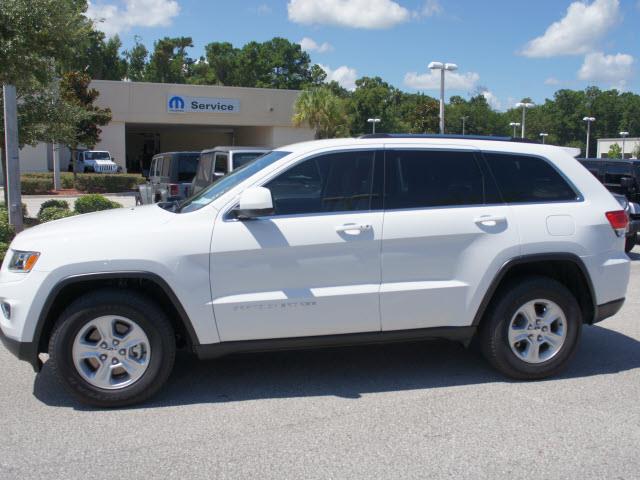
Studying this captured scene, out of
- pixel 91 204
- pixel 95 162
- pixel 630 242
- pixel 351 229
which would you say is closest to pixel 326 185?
pixel 351 229

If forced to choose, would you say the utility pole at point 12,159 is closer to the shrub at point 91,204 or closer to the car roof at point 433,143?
the shrub at point 91,204

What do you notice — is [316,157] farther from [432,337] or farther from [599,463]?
[599,463]

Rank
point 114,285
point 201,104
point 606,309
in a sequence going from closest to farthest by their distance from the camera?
point 114,285 → point 606,309 → point 201,104

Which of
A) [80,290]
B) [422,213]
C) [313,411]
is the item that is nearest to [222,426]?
[313,411]

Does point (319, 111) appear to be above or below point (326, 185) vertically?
above

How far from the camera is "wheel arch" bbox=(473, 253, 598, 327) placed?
501 cm

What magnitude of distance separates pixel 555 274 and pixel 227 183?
2771mm

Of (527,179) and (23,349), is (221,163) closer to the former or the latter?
A: (527,179)

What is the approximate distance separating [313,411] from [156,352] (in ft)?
3.82

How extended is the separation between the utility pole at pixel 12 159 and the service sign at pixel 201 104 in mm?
30351

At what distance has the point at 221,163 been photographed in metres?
13.0

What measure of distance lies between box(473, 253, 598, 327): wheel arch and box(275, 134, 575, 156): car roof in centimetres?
89

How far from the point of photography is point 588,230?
5.14m

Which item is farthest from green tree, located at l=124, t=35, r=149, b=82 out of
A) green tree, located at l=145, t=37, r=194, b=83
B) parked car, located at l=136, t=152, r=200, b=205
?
parked car, located at l=136, t=152, r=200, b=205
